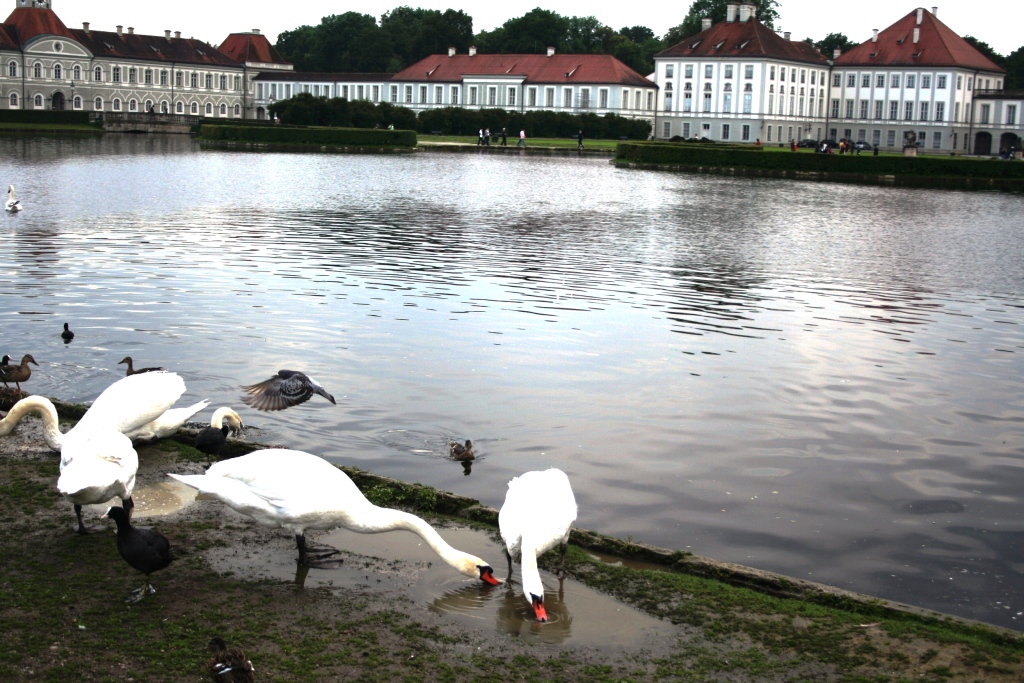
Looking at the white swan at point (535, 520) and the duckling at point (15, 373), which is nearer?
the white swan at point (535, 520)

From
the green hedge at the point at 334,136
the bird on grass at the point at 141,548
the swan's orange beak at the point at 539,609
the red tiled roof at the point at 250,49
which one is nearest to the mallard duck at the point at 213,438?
the bird on grass at the point at 141,548

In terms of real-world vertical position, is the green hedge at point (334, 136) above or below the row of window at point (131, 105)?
below

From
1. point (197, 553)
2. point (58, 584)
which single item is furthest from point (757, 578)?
point (58, 584)

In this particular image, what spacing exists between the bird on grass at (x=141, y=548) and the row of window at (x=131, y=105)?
4726 inches

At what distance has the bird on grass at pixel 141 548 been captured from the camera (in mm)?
6117

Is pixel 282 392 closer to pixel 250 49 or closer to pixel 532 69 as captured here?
pixel 532 69

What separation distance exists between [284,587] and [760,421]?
6.30 m

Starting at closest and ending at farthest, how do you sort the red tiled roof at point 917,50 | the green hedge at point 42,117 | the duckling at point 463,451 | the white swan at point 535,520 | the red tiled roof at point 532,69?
the white swan at point 535,520 < the duckling at point 463,451 < the green hedge at point 42,117 < the red tiled roof at point 917,50 < the red tiled roof at point 532,69

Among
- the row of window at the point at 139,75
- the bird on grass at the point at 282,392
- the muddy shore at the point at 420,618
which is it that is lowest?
the muddy shore at the point at 420,618

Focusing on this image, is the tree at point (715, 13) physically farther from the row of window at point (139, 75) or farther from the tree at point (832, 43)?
the row of window at point (139, 75)

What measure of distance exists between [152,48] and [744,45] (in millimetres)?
70743

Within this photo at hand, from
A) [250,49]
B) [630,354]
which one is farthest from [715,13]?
[630,354]

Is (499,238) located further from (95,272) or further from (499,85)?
(499,85)

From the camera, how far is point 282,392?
9461mm
